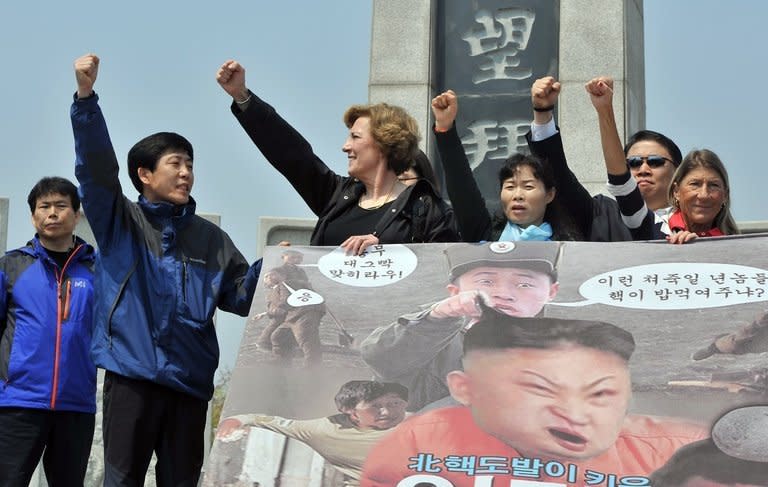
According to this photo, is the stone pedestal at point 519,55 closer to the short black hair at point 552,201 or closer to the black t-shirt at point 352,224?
the short black hair at point 552,201

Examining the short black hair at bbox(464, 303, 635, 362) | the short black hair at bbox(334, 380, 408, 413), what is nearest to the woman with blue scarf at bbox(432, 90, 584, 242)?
the short black hair at bbox(464, 303, 635, 362)

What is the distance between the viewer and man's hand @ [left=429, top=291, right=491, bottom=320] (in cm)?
455

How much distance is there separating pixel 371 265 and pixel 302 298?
283 mm

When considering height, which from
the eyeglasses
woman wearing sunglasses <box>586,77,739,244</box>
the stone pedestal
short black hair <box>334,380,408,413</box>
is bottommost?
short black hair <box>334,380,408,413</box>

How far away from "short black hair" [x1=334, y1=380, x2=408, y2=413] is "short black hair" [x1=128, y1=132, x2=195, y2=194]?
1.59 m

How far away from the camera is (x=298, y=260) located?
4.93 meters

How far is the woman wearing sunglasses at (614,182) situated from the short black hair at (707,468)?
1.36 metres

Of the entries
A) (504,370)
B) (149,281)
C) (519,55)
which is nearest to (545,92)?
(504,370)

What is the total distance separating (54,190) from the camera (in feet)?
21.0

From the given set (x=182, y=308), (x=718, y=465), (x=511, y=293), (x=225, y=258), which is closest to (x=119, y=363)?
(x=182, y=308)

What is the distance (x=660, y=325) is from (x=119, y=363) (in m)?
2.10

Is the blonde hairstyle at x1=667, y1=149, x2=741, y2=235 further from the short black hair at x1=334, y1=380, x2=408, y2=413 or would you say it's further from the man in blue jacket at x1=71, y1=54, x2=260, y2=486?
the man in blue jacket at x1=71, y1=54, x2=260, y2=486

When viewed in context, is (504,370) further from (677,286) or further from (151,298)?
(151,298)

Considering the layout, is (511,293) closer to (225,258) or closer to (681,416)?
(681,416)
